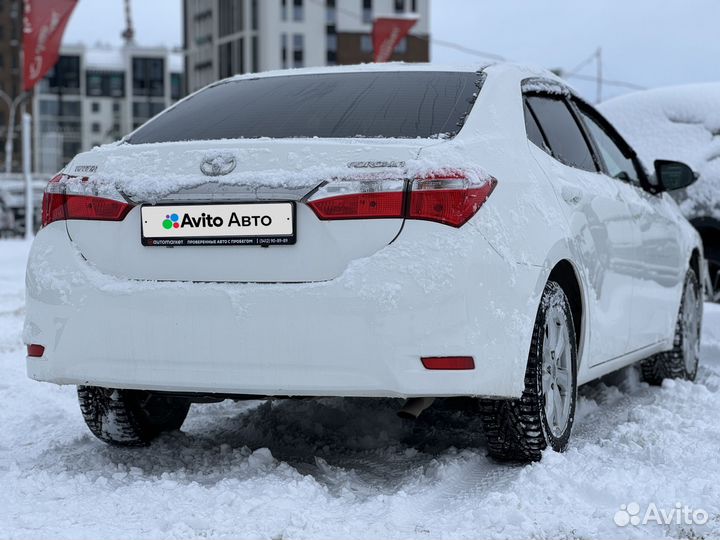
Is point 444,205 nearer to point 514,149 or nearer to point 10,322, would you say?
point 514,149

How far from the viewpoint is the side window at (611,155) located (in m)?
4.97

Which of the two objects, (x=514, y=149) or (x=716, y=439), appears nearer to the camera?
(x=514, y=149)

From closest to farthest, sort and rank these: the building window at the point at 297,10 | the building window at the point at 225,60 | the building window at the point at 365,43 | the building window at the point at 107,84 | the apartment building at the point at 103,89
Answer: the building window at the point at 297,10, the building window at the point at 365,43, the building window at the point at 225,60, the apartment building at the point at 103,89, the building window at the point at 107,84

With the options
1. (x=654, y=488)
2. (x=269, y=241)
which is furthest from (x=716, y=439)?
(x=269, y=241)

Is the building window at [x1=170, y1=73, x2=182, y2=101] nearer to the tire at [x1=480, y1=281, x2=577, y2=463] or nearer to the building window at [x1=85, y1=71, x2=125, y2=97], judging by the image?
the building window at [x1=85, y1=71, x2=125, y2=97]

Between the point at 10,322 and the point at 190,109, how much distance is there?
15.5 ft

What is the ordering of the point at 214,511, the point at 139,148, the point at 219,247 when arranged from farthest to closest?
the point at 139,148
the point at 219,247
the point at 214,511

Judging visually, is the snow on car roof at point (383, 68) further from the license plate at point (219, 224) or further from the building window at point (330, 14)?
the building window at point (330, 14)

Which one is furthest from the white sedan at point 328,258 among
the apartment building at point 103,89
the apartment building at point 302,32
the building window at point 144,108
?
the building window at point 144,108

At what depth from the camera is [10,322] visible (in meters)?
8.37

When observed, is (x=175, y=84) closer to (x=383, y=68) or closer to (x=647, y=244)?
(x=647, y=244)

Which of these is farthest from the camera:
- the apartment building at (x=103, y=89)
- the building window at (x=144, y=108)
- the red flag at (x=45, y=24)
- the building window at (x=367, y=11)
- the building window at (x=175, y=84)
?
the building window at (x=175, y=84)

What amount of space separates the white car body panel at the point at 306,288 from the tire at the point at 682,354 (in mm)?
2319
